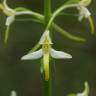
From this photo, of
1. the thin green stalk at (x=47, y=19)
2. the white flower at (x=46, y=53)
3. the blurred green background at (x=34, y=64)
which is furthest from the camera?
the blurred green background at (x=34, y=64)

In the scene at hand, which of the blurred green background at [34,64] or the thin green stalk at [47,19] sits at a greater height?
the blurred green background at [34,64]

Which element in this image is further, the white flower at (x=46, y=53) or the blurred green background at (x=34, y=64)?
the blurred green background at (x=34, y=64)

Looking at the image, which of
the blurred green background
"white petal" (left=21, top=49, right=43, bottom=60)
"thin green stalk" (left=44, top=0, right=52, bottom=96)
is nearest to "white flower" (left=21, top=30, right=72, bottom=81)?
"white petal" (left=21, top=49, right=43, bottom=60)

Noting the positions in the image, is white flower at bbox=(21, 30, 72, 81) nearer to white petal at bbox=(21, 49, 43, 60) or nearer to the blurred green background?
white petal at bbox=(21, 49, 43, 60)

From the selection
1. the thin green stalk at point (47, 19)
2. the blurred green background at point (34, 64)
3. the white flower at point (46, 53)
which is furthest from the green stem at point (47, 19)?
the blurred green background at point (34, 64)

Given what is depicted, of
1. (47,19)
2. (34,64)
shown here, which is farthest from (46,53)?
(34,64)

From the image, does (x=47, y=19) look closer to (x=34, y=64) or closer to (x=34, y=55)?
(x=34, y=55)

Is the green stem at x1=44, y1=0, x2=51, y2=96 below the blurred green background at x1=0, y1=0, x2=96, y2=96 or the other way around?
below

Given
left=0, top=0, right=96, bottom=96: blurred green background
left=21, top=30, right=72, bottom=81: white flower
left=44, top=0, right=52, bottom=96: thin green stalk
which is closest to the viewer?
left=21, top=30, right=72, bottom=81: white flower

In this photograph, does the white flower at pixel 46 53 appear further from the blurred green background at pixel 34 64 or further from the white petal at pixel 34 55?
the blurred green background at pixel 34 64

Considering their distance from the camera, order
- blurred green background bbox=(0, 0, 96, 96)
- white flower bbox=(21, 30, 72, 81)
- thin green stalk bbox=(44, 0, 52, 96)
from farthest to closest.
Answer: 1. blurred green background bbox=(0, 0, 96, 96)
2. thin green stalk bbox=(44, 0, 52, 96)
3. white flower bbox=(21, 30, 72, 81)
